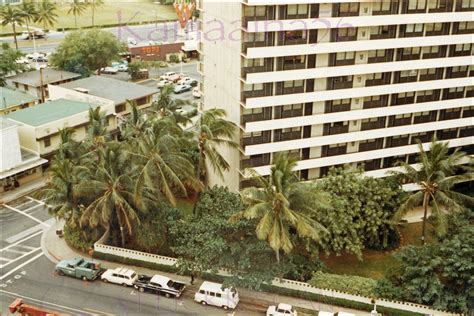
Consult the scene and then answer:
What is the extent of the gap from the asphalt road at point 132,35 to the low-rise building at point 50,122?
2139 inches

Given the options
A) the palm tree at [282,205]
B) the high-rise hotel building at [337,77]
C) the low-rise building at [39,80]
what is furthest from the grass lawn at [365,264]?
the low-rise building at [39,80]

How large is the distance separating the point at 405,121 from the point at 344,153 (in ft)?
22.1

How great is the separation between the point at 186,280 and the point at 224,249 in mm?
5650

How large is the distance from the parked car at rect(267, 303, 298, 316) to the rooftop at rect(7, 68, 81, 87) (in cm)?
5750

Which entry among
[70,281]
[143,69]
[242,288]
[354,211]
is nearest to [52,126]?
[70,281]

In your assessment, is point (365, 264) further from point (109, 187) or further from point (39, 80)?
point (39, 80)

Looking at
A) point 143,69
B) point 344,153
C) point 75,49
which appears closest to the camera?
point 344,153

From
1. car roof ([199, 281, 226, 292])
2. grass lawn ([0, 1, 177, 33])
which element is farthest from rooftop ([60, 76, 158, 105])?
grass lawn ([0, 1, 177, 33])

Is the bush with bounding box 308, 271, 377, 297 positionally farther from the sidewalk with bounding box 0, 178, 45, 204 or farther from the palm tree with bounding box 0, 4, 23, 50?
the palm tree with bounding box 0, 4, 23, 50

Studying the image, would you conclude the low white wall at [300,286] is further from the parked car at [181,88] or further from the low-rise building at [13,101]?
the parked car at [181,88]

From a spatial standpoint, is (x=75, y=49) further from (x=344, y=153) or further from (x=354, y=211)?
(x=354, y=211)

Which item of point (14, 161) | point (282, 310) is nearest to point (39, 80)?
point (14, 161)

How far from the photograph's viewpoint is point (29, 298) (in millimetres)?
40594

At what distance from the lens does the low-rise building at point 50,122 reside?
59.3m
